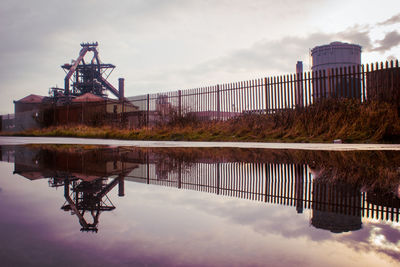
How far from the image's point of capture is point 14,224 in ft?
4.59

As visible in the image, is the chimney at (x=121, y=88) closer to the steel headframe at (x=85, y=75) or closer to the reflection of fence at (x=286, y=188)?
the steel headframe at (x=85, y=75)

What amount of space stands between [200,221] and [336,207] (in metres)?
0.86

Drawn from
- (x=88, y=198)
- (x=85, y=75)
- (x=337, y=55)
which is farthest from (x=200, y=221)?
(x=85, y=75)

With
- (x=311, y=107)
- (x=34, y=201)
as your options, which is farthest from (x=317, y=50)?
(x=34, y=201)

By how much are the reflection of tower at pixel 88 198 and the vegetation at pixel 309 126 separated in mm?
8472

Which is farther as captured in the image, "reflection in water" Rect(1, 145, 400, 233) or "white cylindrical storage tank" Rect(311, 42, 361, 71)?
"white cylindrical storage tank" Rect(311, 42, 361, 71)

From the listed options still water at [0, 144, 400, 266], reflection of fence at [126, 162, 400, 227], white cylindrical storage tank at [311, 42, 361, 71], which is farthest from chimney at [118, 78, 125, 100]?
still water at [0, 144, 400, 266]

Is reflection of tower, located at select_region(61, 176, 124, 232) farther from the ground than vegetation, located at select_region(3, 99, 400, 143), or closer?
closer

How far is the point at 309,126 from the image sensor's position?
416 inches

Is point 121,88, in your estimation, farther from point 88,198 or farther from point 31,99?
point 88,198

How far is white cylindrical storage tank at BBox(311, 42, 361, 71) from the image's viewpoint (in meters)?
27.1

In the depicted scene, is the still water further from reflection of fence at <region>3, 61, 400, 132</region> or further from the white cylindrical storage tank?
the white cylindrical storage tank

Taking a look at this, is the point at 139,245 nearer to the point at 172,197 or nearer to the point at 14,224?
the point at 14,224

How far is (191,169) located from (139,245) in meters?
2.47
